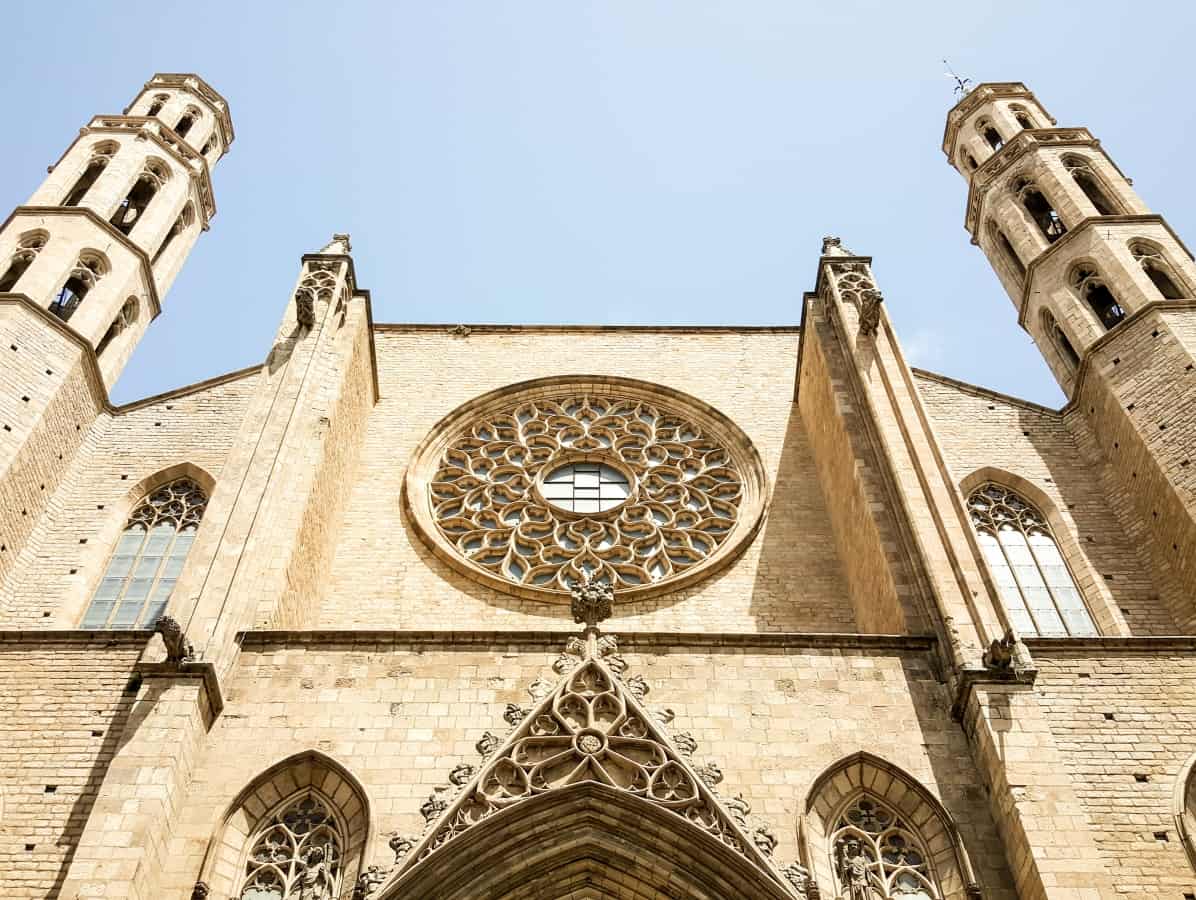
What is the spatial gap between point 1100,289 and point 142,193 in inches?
549

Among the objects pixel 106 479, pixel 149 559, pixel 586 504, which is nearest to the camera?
pixel 149 559

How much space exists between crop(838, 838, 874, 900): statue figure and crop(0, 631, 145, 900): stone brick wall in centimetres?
513

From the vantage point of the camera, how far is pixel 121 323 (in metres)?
14.9

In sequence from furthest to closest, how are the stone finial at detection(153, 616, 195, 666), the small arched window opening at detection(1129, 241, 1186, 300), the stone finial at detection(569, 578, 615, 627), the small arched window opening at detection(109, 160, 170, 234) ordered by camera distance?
1. the small arched window opening at detection(109, 160, 170, 234)
2. the small arched window opening at detection(1129, 241, 1186, 300)
3. the stone finial at detection(569, 578, 615, 627)
4. the stone finial at detection(153, 616, 195, 666)

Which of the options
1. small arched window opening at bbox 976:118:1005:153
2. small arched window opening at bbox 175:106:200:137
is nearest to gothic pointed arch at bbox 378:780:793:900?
small arched window opening at bbox 976:118:1005:153

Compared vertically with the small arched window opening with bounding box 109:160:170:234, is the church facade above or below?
below

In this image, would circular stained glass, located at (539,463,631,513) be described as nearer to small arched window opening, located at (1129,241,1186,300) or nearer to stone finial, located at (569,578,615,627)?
stone finial, located at (569,578,615,627)

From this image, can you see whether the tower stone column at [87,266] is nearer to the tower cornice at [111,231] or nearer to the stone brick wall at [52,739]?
the tower cornice at [111,231]

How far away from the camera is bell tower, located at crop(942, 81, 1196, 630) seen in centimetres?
1184

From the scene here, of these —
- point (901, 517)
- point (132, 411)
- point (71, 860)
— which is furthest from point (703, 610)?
point (132, 411)

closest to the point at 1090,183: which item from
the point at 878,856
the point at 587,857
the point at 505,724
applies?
the point at 878,856

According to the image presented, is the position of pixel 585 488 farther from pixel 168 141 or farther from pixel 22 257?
pixel 168 141

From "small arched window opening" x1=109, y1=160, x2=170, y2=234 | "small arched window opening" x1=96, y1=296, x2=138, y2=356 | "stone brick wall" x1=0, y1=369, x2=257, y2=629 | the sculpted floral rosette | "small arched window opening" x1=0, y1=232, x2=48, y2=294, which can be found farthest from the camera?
"small arched window opening" x1=109, y1=160, x2=170, y2=234

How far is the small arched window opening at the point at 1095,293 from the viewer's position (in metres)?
14.6
